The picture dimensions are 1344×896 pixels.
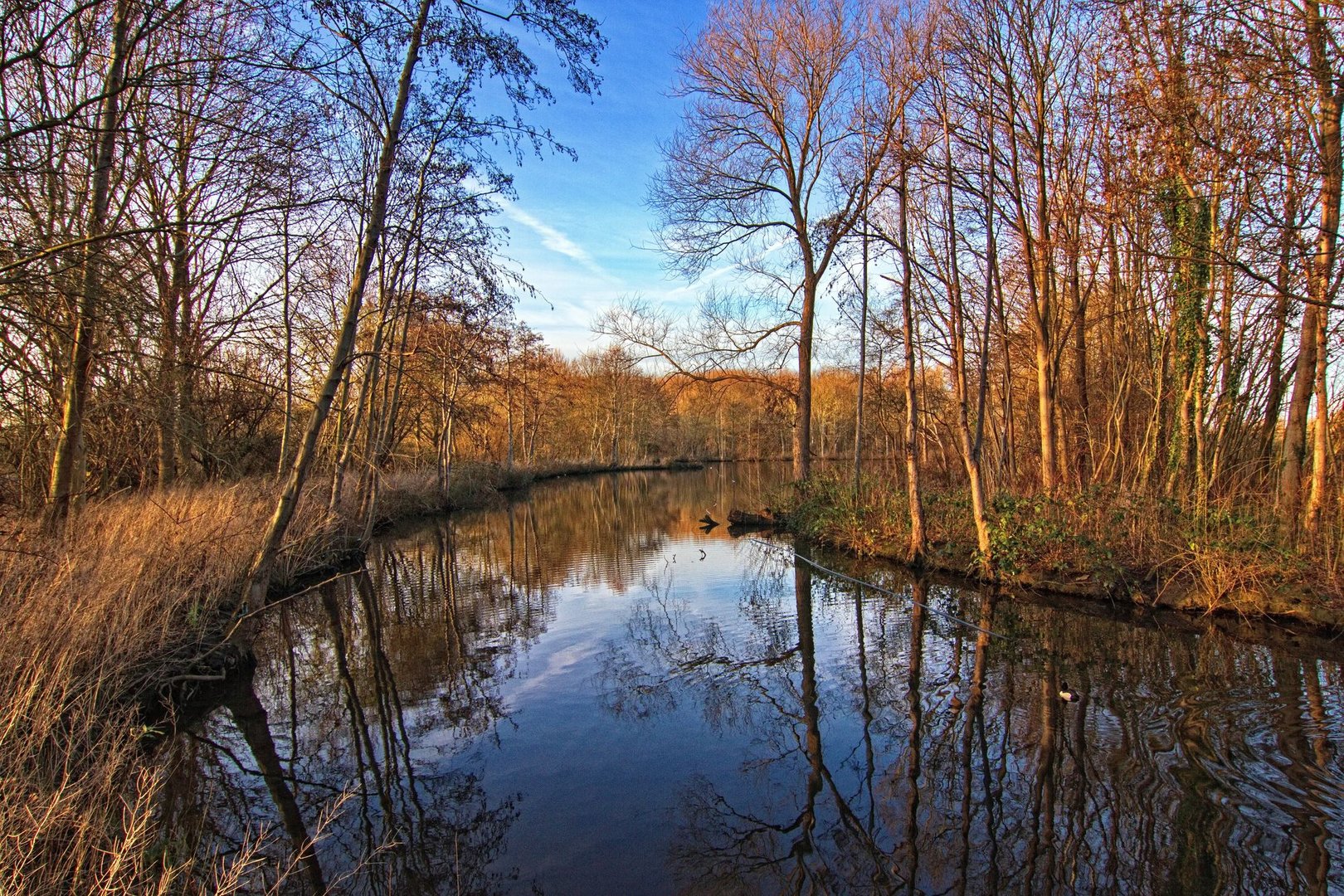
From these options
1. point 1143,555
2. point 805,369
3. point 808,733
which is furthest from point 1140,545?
point 805,369

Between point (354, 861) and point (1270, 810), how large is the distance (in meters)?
5.49

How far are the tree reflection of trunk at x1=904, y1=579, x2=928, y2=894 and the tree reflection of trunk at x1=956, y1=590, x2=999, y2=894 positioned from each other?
250 mm

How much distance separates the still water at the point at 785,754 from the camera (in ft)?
12.3

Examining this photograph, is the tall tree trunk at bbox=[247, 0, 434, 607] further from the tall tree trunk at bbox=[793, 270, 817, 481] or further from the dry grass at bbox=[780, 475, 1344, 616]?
the tall tree trunk at bbox=[793, 270, 817, 481]

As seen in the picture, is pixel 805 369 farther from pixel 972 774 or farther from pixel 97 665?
pixel 97 665

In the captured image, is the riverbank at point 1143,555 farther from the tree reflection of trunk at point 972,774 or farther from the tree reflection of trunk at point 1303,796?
the tree reflection of trunk at point 972,774

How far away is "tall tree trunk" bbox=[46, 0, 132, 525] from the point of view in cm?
411

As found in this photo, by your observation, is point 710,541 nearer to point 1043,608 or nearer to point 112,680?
point 1043,608

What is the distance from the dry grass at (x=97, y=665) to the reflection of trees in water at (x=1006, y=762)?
2.89 metres

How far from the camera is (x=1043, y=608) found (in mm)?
9031

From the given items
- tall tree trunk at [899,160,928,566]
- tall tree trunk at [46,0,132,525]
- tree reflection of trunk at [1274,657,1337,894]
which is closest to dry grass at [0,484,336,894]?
Answer: tall tree trunk at [46,0,132,525]

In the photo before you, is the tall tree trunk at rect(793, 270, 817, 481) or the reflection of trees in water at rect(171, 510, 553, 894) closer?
the reflection of trees in water at rect(171, 510, 553, 894)

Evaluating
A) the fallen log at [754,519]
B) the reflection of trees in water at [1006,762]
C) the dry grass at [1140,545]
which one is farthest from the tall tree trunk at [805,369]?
the reflection of trees in water at [1006,762]

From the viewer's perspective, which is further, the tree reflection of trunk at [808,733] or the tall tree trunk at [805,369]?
the tall tree trunk at [805,369]
